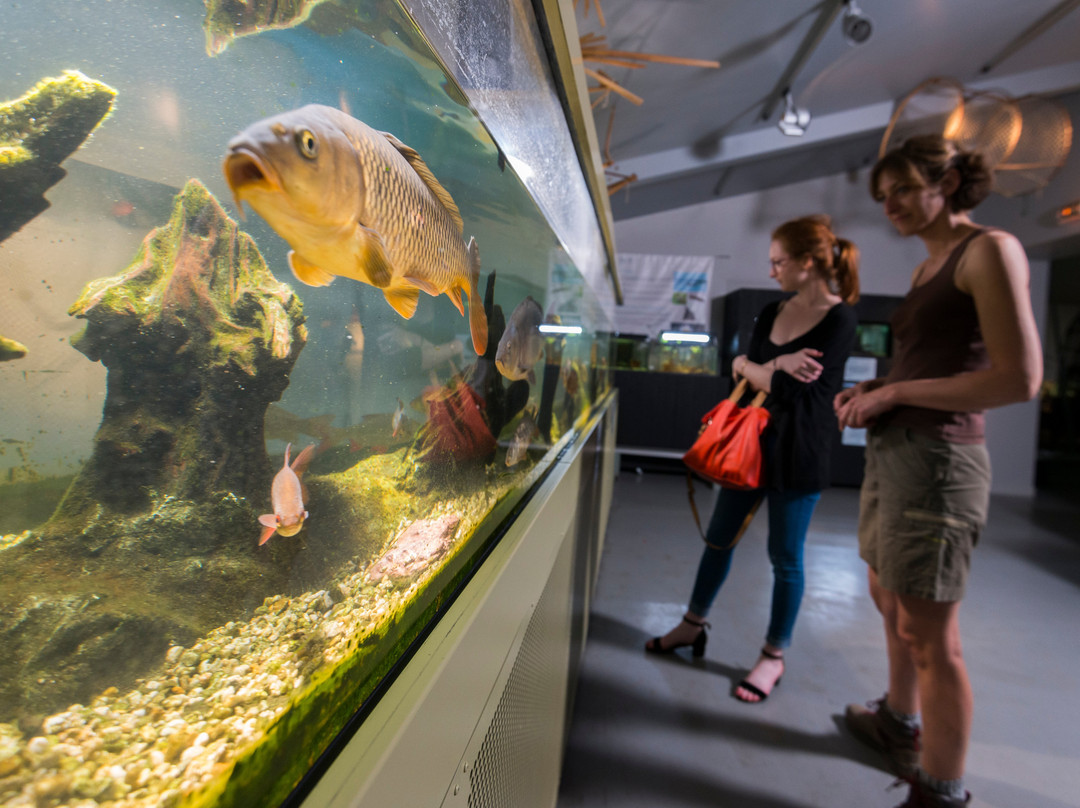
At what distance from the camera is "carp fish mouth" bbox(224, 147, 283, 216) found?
25 cm

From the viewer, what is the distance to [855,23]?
3818 mm

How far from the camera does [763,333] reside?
2.04 meters

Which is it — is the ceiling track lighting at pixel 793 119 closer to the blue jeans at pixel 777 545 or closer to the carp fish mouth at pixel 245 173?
the blue jeans at pixel 777 545

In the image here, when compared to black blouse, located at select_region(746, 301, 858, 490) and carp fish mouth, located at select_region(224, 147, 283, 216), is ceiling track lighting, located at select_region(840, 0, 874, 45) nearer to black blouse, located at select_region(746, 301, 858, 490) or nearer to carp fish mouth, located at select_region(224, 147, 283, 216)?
black blouse, located at select_region(746, 301, 858, 490)

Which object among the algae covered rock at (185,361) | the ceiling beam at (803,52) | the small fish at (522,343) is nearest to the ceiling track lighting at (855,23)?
the ceiling beam at (803,52)

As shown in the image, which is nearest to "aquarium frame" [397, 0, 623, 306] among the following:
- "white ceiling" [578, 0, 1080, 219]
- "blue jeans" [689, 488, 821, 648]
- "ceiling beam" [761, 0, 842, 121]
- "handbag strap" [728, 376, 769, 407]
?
"handbag strap" [728, 376, 769, 407]

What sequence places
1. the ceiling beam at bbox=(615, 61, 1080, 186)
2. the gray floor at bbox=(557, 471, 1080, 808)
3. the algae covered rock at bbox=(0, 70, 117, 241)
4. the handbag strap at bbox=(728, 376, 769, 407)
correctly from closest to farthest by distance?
1. the algae covered rock at bbox=(0, 70, 117, 241)
2. the gray floor at bbox=(557, 471, 1080, 808)
3. the handbag strap at bbox=(728, 376, 769, 407)
4. the ceiling beam at bbox=(615, 61, 1080, 186)

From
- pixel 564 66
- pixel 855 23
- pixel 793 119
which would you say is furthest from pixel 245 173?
pixel 793 119

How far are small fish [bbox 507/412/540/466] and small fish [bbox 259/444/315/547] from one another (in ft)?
1.73

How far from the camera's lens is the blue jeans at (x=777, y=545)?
6.15 feet

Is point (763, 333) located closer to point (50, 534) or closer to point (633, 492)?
point (50, 534)

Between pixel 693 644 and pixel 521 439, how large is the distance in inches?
66.7

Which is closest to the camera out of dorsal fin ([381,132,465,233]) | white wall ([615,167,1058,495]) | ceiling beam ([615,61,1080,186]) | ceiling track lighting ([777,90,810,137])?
dorsal fin ([381,132,465,233])

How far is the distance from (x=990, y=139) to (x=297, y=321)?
3905mm
